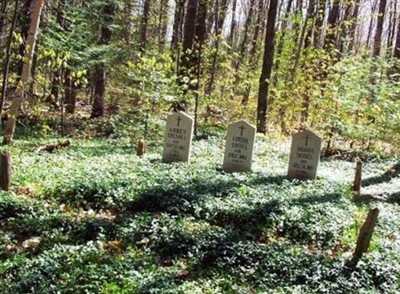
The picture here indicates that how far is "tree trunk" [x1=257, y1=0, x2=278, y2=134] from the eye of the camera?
19.5 meters

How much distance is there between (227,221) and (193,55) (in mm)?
10909

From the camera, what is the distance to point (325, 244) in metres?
8.21

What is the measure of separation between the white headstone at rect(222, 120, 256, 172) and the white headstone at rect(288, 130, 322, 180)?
108 cm

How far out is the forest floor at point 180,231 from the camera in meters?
6.14

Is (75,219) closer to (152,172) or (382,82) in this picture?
(152,172)

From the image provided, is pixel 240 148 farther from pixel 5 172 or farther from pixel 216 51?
pixel 216 51

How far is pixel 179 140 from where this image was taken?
1273cm

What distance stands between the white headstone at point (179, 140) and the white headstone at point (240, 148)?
108 centimetres

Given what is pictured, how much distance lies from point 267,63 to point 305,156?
28.5ft

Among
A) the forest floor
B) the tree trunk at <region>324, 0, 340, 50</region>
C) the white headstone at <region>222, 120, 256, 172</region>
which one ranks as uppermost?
the tree trunk at <region>324, 0, 340, 50</region>

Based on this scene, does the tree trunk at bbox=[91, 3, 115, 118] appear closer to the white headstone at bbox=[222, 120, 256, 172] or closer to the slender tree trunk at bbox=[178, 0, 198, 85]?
the slender tree trunk at bbox=[178, 0, 198, 85]

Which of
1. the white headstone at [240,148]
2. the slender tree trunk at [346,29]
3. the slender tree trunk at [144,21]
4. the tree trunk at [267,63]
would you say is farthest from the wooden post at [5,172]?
the slender tree trunk at [144,21]

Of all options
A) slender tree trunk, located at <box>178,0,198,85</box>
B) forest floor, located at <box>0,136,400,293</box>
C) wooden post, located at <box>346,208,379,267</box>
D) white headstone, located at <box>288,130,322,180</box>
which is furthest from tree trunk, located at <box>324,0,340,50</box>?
wooden post, located at <box>346,208,379,267</box>

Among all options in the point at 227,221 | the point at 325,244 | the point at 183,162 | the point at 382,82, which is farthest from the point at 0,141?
the point at 382,82
